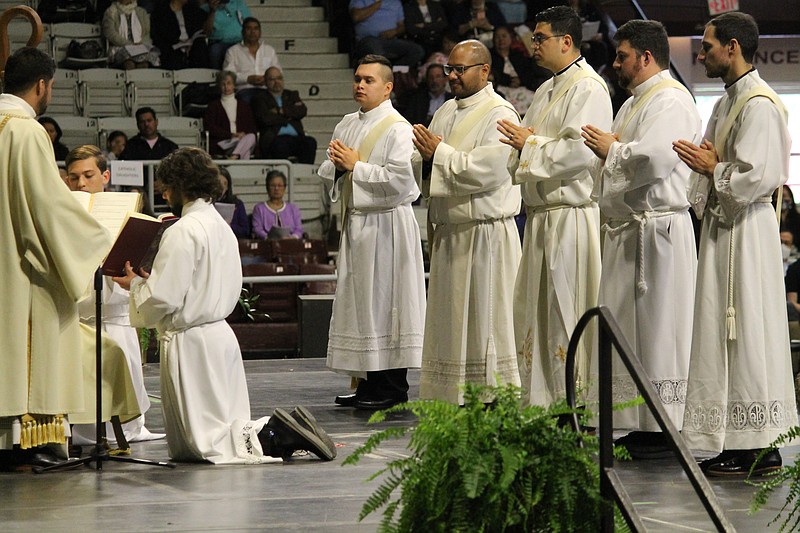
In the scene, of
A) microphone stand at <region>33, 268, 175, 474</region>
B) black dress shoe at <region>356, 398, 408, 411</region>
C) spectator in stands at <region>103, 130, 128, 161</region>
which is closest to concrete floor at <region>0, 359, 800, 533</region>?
microphone stand at <region>33, 268, 175, 474</region>

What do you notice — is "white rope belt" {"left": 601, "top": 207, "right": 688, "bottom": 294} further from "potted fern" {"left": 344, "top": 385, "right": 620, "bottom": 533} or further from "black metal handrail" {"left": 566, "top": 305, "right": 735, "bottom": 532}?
"potted fern" {"left": 344, "top": 385, "right": 620, "bottom": 533}

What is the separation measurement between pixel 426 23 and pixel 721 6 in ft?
11.0

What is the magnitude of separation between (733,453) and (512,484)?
2.39 meters

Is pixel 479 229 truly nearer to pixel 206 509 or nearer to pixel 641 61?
pixel 641 61

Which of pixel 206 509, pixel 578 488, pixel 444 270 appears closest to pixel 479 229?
pixel 444 270

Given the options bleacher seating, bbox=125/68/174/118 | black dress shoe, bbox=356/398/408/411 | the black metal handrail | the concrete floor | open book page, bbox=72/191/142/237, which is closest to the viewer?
the black metal handrail

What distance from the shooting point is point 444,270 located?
292 inches

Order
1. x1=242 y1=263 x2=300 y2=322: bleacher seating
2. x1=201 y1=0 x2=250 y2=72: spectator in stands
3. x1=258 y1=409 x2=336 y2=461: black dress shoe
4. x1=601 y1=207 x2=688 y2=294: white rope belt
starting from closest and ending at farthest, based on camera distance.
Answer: x1=601 y1=207 x2=688 y2=294: white rope belt
x1=258 y1=409 x2=336 y2=461: black dress shoe
x1=242 y1=263 x2=300 y2=322: bleacher seating
x1=201 y1=0 x2=250 y2=72: spectator in stands

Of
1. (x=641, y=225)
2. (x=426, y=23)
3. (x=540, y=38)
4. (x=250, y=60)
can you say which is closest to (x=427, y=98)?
(x=426, y=23)

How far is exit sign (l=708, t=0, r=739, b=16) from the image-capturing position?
14852mm

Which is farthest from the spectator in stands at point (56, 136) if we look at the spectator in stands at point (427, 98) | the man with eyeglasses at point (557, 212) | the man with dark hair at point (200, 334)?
the man with eyeglasses at point (557, 212)

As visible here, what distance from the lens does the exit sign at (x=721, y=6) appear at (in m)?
14.9

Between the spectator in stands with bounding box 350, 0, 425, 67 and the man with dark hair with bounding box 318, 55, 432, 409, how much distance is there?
21.9ft

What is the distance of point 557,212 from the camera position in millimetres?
6559
